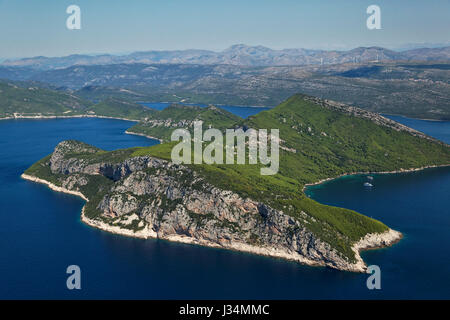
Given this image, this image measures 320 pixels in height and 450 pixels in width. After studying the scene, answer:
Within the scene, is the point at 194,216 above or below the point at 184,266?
above

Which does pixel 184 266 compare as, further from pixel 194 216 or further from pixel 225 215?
pixel 225 215

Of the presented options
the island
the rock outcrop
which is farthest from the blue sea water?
the island

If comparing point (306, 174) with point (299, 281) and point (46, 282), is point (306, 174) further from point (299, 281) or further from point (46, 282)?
point (46, 282)

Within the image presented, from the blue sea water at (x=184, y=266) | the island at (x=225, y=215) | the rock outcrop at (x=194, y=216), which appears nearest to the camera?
the blue sea water at (x=184, y=266)

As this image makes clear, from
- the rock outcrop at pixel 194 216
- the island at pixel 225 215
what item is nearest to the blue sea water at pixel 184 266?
the rock outcrop at pixel 194 216

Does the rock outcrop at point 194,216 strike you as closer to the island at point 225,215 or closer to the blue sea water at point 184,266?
the island at point 225,215

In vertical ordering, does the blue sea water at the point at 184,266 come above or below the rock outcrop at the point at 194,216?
below

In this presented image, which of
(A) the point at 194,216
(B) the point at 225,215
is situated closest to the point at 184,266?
(A) the point at 194,216

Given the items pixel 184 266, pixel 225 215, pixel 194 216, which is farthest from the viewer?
pixel 194 216

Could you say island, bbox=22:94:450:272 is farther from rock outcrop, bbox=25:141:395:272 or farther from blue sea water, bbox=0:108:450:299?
blue sea water, bbox=0:108:450:299
